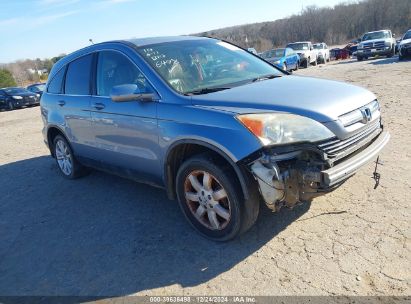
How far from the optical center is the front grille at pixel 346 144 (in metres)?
2.97

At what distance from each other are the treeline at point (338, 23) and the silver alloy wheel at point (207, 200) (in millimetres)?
84776

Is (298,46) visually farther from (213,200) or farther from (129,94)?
(213,200)

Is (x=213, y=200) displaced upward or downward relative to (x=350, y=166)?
downward

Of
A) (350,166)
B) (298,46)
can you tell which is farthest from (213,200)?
(298,46)

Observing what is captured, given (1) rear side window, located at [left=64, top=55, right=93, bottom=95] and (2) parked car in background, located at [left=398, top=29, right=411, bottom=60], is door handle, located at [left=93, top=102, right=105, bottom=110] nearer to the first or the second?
(1) rear side window, located at [left=64, top=55, right=93, bottom=95]

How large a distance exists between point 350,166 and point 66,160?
4.32 m

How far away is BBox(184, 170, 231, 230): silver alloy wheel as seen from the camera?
337cm

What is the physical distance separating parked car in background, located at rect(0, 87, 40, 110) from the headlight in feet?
78.5

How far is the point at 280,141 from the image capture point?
293 centimetres

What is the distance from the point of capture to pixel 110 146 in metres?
4.46

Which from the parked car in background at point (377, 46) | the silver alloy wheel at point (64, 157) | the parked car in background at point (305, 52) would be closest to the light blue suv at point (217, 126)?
the silver alloy wheel at point (64, 157)

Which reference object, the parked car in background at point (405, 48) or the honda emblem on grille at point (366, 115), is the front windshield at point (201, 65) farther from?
the parked car in background at point (405, 48)

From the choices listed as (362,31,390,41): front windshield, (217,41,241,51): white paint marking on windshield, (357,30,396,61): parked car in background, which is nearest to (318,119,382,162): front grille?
(217,41,241,51): white paint marking on windshield

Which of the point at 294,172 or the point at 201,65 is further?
the point at 201,65
